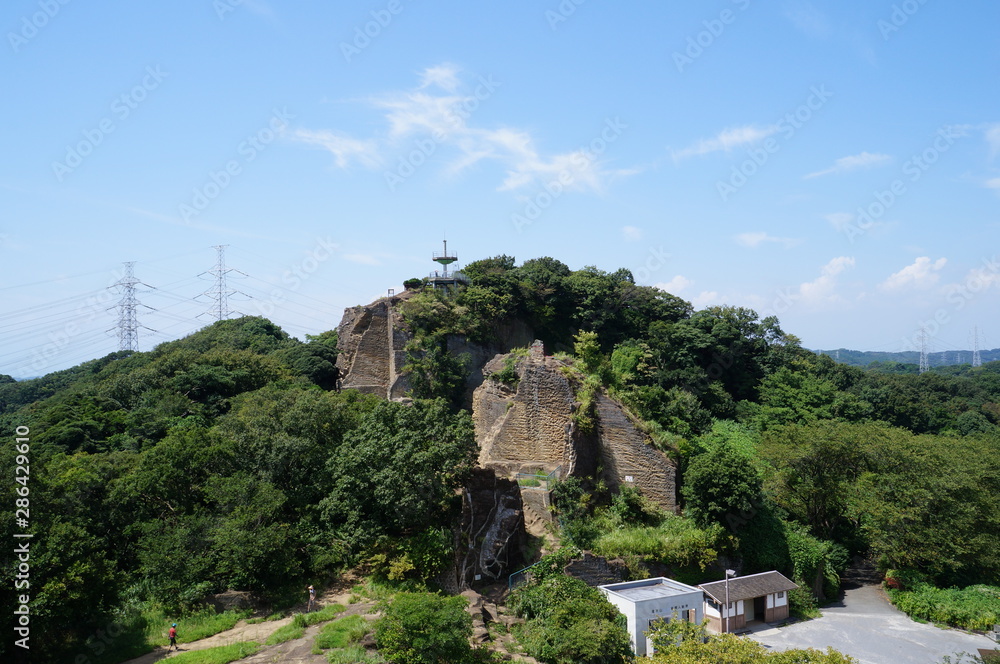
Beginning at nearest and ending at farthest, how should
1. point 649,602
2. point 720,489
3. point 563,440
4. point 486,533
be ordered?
1. point 649,602
2. point 486,533
3. point 720,489
4. point 563,440

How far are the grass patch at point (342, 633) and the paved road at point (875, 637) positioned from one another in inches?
476

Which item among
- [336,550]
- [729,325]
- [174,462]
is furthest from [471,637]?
[729,325]

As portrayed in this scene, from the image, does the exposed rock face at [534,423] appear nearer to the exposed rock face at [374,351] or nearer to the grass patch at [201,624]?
the grass patch at [201,624]

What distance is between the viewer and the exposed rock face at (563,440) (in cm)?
2320

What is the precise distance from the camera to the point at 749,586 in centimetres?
2134

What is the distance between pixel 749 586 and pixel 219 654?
15923 mm

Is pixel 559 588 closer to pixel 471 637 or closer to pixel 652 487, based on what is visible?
pixel 471 637

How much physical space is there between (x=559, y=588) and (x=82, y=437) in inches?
940

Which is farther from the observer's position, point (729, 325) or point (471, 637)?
point (729, 325)

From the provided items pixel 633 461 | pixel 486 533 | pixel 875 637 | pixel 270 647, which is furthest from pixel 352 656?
pixel 875 637

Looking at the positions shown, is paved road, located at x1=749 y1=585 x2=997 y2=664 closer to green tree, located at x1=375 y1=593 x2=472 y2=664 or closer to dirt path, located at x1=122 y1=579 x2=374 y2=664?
green tree, located at x1=375 y1=593 x2=472 y2=664

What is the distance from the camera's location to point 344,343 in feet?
123

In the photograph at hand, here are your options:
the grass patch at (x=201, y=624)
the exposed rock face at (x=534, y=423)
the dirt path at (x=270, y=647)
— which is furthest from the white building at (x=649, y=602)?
the grass patch at (x=201, y=624)

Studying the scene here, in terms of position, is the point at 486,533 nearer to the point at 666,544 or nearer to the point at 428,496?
the point at 428,496
